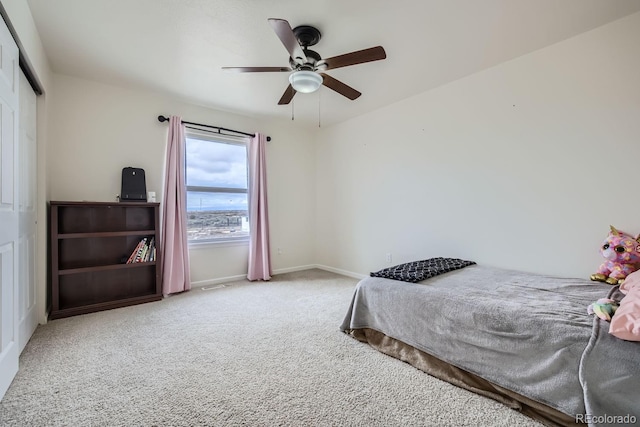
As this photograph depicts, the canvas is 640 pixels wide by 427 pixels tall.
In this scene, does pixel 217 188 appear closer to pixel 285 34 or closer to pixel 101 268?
pixel 101 268

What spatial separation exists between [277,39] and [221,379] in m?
2.56

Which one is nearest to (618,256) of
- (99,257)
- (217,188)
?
(217,188)

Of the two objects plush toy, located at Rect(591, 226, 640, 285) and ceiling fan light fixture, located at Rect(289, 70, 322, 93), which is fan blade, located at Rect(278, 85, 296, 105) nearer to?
ceiling fan light fixture, located at Rect(289, 70, 322, 93)

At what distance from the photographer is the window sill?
3856 mm

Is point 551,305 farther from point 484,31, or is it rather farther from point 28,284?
point 28,284

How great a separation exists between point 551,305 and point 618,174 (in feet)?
4.38

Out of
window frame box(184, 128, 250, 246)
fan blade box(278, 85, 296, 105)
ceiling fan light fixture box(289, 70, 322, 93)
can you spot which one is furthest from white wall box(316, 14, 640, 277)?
window frame box(184, 128, 250, 246)

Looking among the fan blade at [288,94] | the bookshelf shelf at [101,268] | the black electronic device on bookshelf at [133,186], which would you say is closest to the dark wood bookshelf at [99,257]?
the bookshelf shelf at [101,268]

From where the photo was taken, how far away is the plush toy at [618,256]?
198 cm

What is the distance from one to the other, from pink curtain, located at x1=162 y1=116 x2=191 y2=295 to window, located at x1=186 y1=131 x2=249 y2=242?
210mm

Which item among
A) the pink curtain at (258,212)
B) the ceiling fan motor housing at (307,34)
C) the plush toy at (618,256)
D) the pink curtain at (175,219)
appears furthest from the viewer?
the pink curtain at (258,212)

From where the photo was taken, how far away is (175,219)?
11.7 ft

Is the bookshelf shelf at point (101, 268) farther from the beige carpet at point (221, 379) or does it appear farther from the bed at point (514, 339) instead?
the bed at point (514, 339)

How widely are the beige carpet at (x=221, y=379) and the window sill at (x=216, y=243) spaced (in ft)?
3.89
